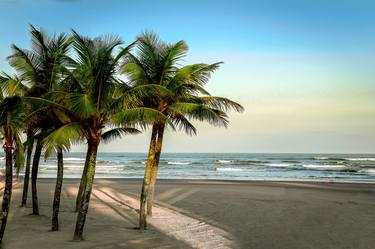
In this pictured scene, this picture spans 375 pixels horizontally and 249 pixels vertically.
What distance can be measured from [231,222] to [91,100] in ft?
26.0

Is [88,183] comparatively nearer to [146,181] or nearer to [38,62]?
[146,181]

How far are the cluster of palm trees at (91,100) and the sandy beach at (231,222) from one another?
858 millimetres

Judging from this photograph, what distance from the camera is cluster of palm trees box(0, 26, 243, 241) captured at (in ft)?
32.8

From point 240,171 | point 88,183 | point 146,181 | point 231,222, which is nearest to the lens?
point 88,183

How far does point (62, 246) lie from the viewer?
10211 millimetres

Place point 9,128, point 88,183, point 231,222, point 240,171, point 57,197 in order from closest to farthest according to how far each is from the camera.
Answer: point 9,128 < point 88,183 < point 57,197 < point 231,222 < point 240,171

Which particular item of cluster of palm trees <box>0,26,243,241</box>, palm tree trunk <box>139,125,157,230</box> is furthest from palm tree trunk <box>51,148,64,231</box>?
palm tree trunk <box>139,125,157,230</box>

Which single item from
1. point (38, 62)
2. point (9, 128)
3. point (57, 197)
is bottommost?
point (57, 197)

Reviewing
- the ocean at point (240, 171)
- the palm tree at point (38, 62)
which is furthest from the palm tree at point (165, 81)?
the ocean at point (240, 171)

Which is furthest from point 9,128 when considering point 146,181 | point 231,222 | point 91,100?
point 231,222

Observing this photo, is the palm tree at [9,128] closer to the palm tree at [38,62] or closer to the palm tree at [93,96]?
the palm tree at [93,96]

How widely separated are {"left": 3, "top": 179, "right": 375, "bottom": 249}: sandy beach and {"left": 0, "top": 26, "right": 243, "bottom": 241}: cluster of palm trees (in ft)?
2.82

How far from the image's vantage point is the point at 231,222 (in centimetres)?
1519

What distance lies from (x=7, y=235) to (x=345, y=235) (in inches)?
425
